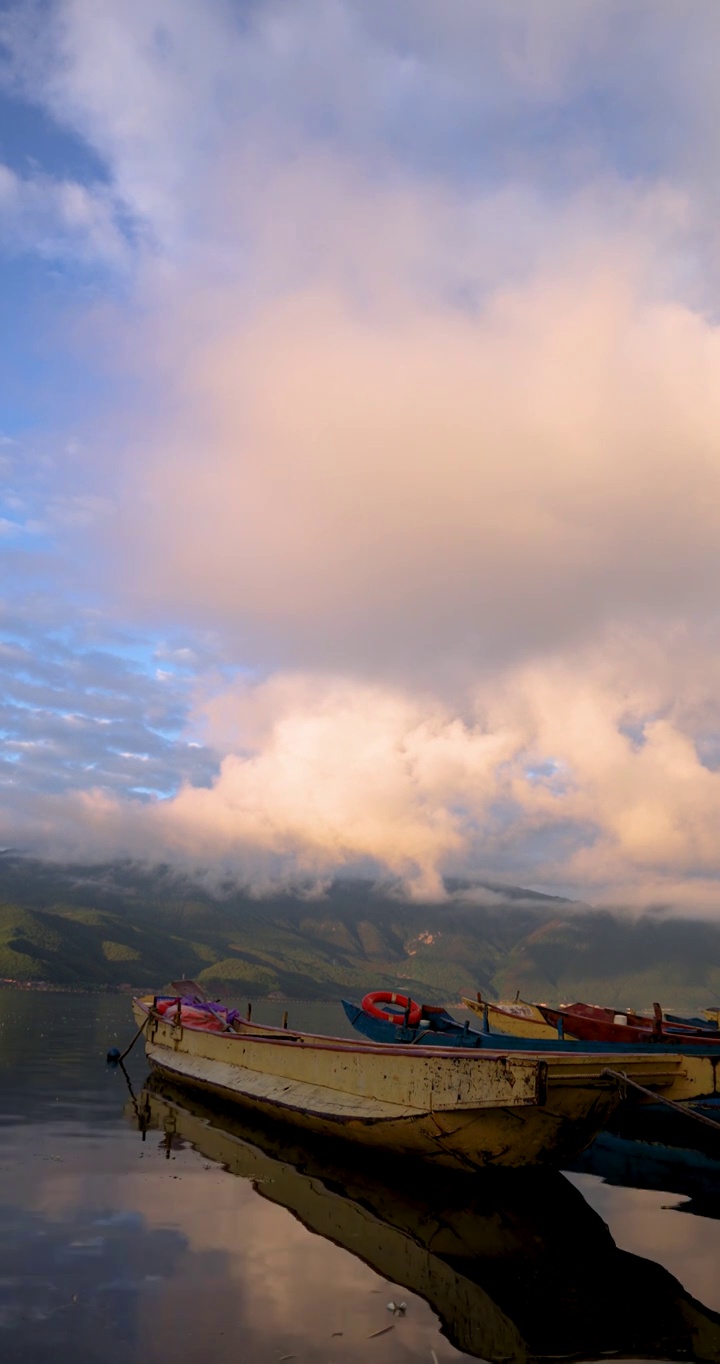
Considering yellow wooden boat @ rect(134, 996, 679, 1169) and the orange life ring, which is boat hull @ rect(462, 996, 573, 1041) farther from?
yellow wooden boat @ rect(134, 996, 679, 1169)

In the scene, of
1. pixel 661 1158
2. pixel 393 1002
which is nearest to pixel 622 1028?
pixel 661 1158

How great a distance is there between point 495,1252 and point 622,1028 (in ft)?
53.4

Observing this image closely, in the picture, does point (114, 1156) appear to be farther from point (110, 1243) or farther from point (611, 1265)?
point (611, 1265)

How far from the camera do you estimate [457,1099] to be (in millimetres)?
16406

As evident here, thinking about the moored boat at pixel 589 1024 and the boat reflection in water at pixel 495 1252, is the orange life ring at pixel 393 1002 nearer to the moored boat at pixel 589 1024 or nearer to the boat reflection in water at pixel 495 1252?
the moored boat at pixel 589 1024

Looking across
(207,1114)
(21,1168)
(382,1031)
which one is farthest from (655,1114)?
(21,1168)

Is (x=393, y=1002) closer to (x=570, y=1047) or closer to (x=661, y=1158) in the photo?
(x=570, y=1047)

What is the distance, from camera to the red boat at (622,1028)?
1014 inches

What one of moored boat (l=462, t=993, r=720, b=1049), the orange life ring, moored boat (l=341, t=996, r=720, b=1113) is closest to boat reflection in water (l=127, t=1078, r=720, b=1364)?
moored boat (l=341, t=996, r=720, b=1113)

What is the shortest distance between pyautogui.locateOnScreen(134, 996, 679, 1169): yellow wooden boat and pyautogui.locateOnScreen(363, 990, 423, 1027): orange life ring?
16.0 ft

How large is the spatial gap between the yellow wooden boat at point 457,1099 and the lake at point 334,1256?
2.85ft

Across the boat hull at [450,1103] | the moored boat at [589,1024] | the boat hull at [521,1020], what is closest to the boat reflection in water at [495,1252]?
the boat hull at [450,1103]

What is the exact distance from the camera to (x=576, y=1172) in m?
19.9

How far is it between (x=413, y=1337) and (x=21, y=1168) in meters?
11.8
